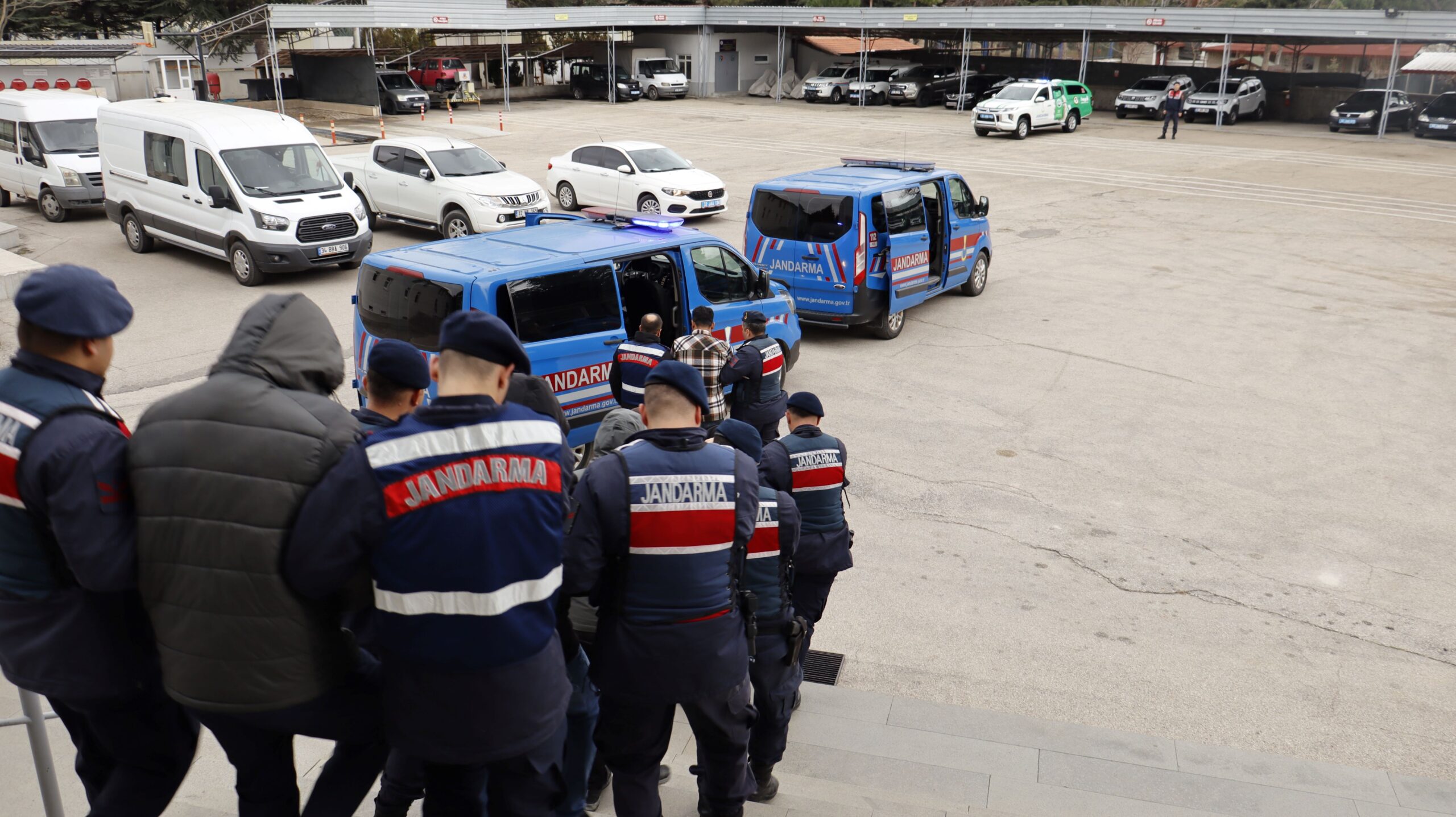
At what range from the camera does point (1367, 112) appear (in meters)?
35.6

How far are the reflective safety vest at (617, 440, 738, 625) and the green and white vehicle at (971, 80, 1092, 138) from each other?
32.7 m

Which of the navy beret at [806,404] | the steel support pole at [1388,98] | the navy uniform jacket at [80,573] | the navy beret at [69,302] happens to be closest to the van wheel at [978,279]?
the navy beret at [806,404]

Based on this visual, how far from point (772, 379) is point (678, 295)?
189 centimetres

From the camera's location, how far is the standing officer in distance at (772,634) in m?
4.27

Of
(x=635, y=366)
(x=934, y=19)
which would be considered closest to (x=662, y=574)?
(x=635, y=366)

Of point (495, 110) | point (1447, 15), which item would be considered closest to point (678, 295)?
point (1447, 15)

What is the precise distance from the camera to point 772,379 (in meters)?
7.95

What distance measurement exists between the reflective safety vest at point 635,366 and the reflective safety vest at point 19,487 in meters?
4.74

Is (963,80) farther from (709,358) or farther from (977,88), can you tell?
(709,358)

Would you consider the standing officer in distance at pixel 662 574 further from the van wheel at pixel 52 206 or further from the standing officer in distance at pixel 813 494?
the van wheel at pixel 52 206

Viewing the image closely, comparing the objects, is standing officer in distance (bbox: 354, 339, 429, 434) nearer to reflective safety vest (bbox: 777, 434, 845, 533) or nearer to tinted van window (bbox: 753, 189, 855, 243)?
reflective safety vest (bbox: 777, 434, 845, 533)

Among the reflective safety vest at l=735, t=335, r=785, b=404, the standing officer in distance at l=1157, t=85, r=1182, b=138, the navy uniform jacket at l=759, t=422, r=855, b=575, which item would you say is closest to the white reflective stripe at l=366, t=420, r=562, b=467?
the navy uniform jacket at l=759, t=422, r=855, b=575

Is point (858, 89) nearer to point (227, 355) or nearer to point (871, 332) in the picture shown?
point (871, 332)

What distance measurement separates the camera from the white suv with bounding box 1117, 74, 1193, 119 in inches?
1553
